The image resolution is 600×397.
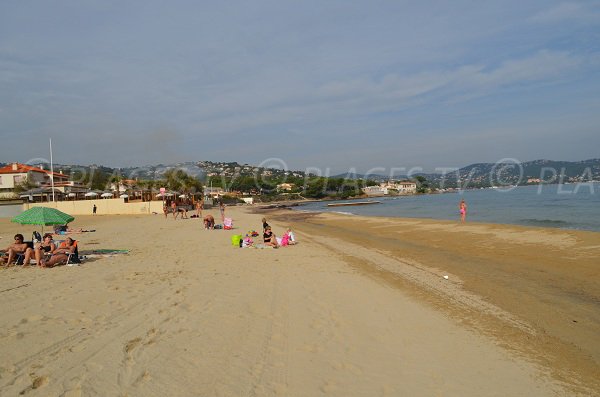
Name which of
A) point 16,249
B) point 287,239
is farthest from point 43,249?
point 287,239

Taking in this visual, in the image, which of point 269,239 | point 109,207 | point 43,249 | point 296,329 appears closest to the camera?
point 296,329

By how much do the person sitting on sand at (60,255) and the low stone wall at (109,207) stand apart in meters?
32.6

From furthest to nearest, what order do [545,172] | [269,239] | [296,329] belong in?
1. [545,172]
2. [269,239]
3. [296,329]

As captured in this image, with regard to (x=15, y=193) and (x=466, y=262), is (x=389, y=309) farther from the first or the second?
(x=15, y=193)

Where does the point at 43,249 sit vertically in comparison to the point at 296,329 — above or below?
above

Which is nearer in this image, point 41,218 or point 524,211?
point 41,218

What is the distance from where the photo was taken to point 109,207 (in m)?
41.1

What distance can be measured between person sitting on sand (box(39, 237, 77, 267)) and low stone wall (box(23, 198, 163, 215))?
3256 cm

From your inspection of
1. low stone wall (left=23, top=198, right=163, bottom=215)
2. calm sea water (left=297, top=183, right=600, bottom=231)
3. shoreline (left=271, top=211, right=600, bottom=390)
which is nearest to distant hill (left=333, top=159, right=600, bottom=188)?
calm sea water (left=297, top=183, right=600, bottom=231)

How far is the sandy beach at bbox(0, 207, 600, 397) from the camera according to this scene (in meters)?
4.00

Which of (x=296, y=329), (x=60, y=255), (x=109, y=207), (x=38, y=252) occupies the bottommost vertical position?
(x=296, y=329)

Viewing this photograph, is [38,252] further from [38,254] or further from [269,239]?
[269,239]

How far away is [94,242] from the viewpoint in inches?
627

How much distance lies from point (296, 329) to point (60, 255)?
24.4 ft
